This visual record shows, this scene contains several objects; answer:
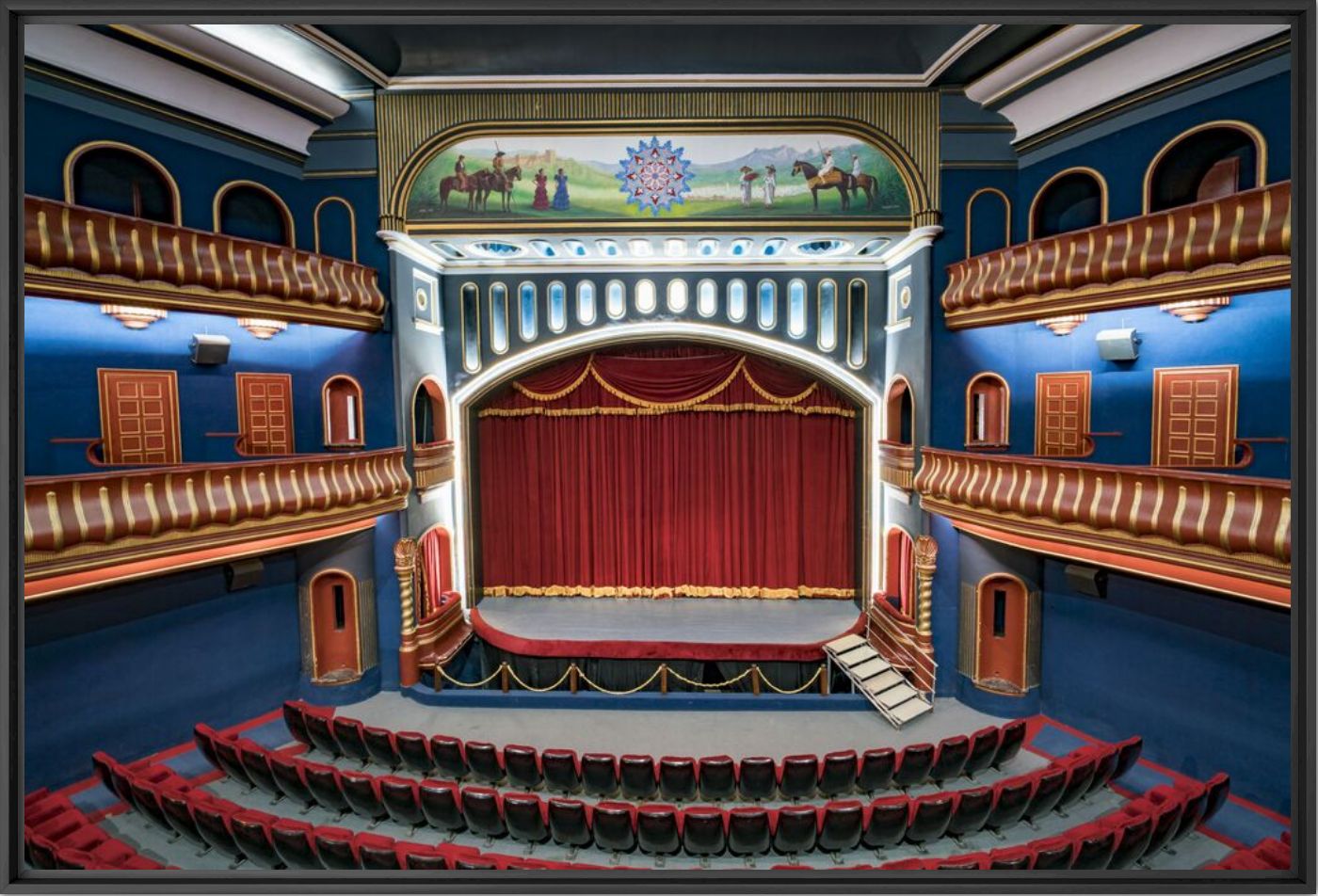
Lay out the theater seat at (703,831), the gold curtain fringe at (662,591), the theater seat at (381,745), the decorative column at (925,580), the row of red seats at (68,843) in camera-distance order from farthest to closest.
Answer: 1. the gold curtain fringe at (662,591)
2. the decorative column at (925,580)
3. the theater seat at (381,745)
4. the theater seat at (703,831)
5. the row of red seats at (68,843)

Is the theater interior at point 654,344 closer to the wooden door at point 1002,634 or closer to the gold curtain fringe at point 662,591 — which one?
the wooden door at point 1002,634

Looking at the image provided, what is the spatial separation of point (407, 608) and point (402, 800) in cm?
383

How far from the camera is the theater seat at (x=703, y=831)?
5.47m

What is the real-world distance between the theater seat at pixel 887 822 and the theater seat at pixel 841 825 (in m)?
0.09

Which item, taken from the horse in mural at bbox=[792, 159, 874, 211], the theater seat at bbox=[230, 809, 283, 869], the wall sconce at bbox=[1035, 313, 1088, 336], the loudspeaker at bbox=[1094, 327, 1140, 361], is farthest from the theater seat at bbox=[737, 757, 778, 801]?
the horse in mural at bbox=[792, 159, 874, 211]

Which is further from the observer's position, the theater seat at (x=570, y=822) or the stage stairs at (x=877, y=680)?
the stage stairs at (x=877, y=680)

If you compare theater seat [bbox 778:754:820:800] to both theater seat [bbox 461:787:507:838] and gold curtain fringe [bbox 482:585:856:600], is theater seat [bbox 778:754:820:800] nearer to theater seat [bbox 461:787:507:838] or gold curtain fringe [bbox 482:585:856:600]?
theater seat [bbox 461:787:507:838]

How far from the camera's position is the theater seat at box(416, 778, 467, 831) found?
585 cm

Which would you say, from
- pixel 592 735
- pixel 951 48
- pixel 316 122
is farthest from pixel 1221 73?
pixel 316 122

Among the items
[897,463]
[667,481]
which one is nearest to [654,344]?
[667,481]

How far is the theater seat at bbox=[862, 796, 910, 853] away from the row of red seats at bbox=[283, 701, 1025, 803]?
778mm

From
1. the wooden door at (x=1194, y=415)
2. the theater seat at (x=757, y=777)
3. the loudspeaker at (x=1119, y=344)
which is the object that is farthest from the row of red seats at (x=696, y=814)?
the loudspeaker at (x=1119, y=344)

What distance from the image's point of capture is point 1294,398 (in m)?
3.13

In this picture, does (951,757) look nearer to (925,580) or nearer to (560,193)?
Result: (925,580)
